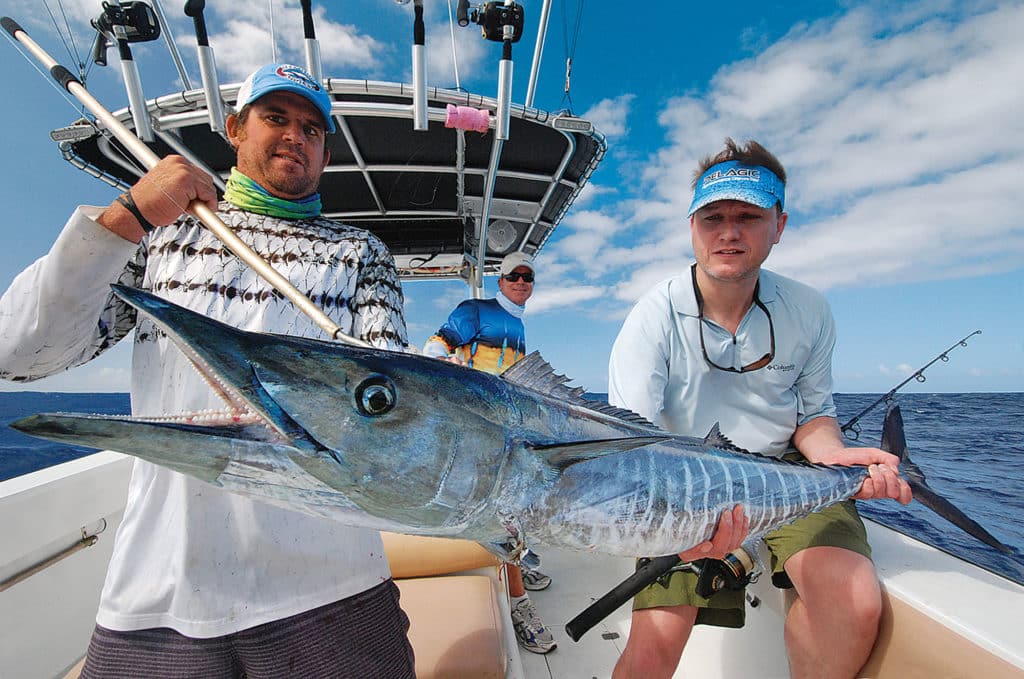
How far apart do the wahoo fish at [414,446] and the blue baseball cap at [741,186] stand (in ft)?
4.33

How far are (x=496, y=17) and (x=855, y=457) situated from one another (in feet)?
11.7

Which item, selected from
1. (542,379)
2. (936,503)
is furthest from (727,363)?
(542,379)

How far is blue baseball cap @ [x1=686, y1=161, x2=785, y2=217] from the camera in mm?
2064

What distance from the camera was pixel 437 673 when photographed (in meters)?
1.70

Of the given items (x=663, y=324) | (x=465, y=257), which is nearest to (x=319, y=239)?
(x=663, y=324)

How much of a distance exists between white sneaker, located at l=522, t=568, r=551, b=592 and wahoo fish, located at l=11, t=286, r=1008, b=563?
249 cm

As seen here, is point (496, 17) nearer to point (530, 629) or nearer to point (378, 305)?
point (378, 305)

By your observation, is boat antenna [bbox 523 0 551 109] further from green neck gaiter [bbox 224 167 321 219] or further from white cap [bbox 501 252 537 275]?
green neck gaiter [bbox 224 167 321 219]

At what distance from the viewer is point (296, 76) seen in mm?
1511

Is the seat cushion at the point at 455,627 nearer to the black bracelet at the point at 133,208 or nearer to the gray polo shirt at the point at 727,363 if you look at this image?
the gray polo shirt at the point at 727,363

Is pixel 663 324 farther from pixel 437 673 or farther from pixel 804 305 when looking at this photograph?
pixel 437 673

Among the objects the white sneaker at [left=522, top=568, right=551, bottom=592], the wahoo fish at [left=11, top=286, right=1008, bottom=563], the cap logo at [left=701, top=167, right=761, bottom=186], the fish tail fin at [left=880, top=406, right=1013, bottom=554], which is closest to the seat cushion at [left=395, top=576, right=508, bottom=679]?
the wahoo fish at [left=11, top=286, right=1008, bottom=563]

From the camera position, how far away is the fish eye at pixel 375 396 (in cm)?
83

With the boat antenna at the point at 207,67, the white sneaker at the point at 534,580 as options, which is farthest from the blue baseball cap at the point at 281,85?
the white sneaker at the point at 534,580
